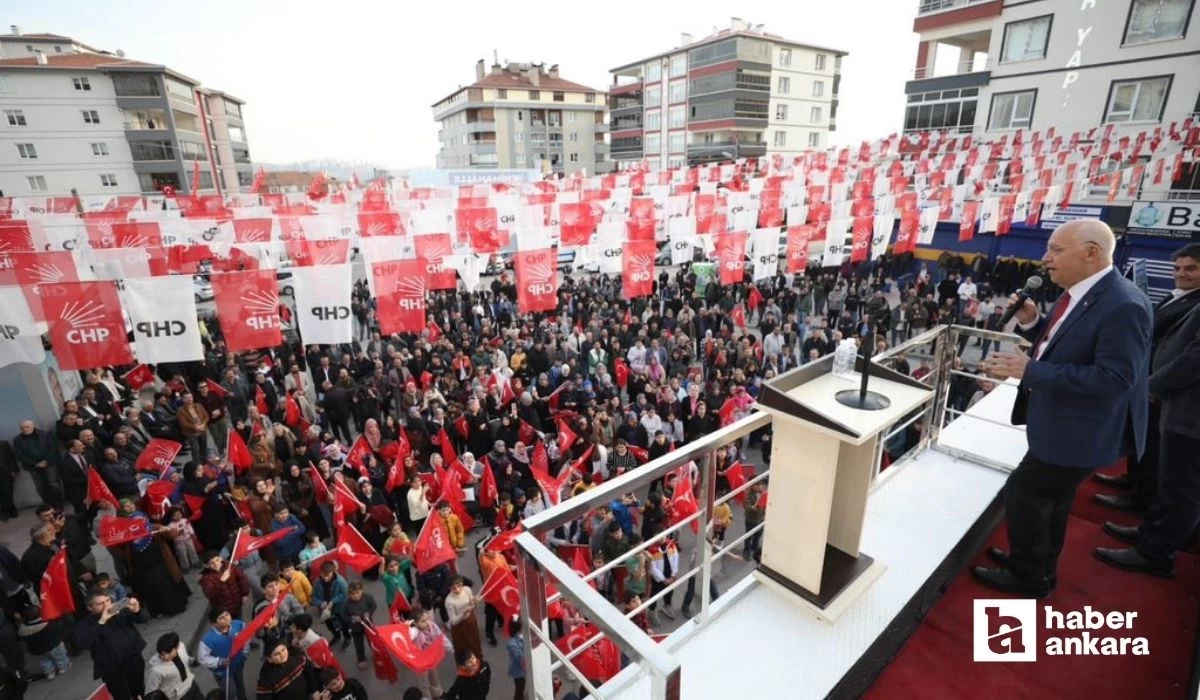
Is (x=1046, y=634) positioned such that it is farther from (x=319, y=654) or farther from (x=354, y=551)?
(x=354, y=551)

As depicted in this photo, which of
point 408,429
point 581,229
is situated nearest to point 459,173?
point 581,229

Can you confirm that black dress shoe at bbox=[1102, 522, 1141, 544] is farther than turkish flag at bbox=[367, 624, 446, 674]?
No

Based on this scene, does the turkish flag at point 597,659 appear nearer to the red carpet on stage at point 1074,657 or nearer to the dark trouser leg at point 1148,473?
the red carpet on stage at point 1074,657

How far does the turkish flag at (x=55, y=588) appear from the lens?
6.40 meters

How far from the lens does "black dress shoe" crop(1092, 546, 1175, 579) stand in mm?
3492

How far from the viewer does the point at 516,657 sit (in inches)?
239

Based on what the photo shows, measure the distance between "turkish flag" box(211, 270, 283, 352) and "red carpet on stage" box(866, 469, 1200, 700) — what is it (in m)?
9.00

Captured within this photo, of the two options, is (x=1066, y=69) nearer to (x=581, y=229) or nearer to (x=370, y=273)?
(x=581, y=229)

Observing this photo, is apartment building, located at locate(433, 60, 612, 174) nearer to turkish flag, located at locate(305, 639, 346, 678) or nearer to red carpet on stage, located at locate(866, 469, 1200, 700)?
turkish flag, located at locate(305, 639, 346, 678)

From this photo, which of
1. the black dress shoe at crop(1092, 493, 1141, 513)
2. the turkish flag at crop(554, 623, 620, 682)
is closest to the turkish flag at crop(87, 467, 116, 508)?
the turkish flag at crop(554, 623, 620, 682)

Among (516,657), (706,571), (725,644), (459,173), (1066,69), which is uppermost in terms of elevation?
(1066,69)

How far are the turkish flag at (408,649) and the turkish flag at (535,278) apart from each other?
6603 mm

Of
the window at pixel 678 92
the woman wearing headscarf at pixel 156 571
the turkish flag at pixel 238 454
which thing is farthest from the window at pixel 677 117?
the woman wearing headscarf at pixel 156 571

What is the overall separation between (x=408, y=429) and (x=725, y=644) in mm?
9071
